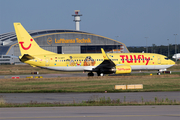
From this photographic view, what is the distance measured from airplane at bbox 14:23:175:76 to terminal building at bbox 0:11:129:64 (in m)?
50.5

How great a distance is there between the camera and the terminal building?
314 ft

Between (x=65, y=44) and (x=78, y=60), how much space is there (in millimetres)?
55936

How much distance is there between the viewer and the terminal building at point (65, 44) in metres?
95.8

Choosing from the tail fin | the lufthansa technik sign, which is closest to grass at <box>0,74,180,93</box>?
the tail fin

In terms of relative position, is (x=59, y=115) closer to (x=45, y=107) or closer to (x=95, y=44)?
(x=45, y=107)

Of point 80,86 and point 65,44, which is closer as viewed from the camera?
point 80,86

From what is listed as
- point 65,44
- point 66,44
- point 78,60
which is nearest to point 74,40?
point 66,44

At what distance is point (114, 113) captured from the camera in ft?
47.9

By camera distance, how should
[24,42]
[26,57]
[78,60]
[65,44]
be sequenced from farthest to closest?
[65,44]
[78,60]
[24,42]
[26,57]

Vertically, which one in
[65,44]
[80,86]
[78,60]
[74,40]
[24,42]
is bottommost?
[80,86]

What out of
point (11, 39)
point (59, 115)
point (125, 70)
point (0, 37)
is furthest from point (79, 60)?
point (0, 37)

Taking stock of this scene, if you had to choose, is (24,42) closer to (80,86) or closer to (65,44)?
(80,86)

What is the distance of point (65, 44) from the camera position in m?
101

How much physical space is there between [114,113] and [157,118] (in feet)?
8.20
